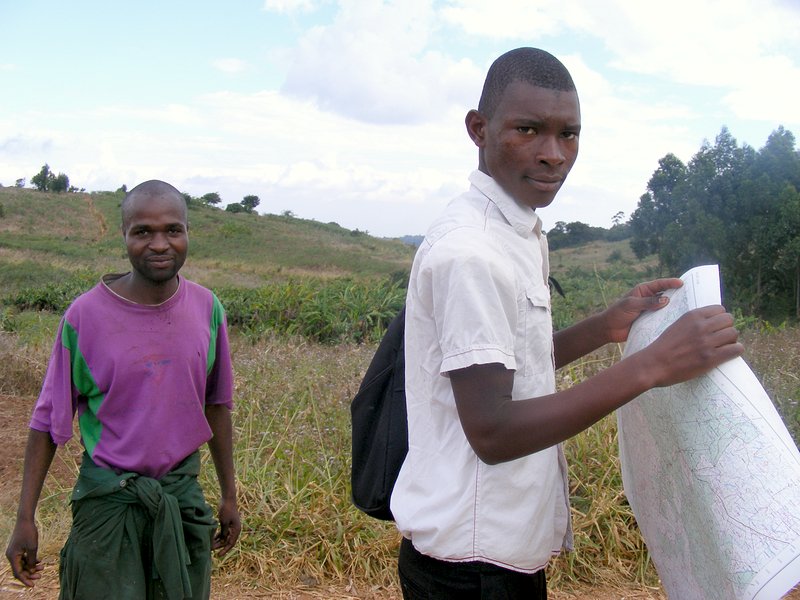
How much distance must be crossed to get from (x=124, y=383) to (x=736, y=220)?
914 inches

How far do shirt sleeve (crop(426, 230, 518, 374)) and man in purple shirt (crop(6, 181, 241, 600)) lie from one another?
111 cm

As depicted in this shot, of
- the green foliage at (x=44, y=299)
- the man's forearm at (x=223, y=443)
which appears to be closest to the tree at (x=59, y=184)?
the green foliage at (x=44, y=299)

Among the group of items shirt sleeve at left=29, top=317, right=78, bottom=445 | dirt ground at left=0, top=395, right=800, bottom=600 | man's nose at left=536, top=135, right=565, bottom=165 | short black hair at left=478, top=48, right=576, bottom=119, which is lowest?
dirt ground at left=0, top=395, right=800, bottom=600

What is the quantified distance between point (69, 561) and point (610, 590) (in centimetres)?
240

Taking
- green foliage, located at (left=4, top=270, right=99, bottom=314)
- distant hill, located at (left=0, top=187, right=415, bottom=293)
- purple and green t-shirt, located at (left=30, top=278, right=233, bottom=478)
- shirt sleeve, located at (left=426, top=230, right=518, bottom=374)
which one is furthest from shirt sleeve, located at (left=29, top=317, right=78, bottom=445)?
distant hill, located at (left=0, top=187, right=415, bottom=293)

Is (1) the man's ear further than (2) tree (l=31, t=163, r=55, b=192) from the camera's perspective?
No

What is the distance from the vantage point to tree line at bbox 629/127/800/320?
2103 cm

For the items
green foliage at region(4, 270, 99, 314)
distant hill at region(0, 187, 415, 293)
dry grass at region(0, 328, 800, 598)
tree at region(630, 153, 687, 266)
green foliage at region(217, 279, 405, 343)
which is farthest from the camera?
distant hill at region(0, 187, 415, 293)

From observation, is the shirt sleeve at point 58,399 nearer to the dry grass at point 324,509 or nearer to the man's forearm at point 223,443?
the man's forearm at point 223,443

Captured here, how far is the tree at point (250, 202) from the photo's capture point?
65.2 meters

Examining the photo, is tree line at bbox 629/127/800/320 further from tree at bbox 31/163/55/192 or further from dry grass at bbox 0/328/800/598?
tree at bbox 31/163/55/192

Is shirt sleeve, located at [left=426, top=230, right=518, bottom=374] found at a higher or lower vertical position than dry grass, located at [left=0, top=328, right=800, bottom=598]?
higher

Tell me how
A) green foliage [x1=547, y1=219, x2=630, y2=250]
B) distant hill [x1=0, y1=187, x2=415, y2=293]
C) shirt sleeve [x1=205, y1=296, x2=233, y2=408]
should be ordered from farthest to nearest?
green foliage [x1=547, y1=219, x2=630, y2=250], distant hill [x1=0, y1=187, x2=415, y2=293], shirt sleeve [x1=205, y1=296, x2=233, y2=408]

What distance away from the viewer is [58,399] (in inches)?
82.0
